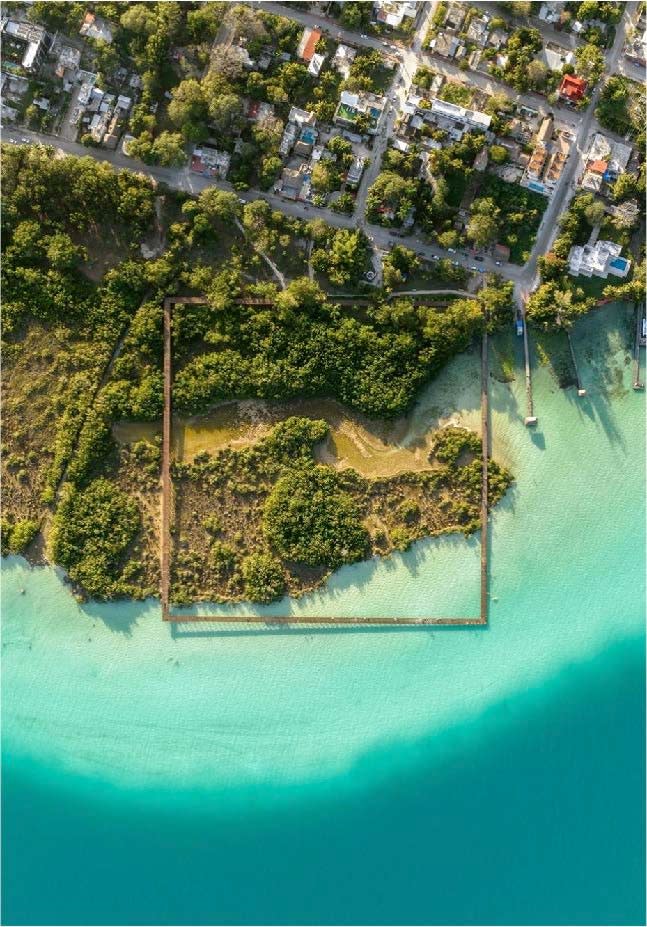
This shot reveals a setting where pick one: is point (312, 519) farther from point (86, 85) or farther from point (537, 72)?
point (537, 72)

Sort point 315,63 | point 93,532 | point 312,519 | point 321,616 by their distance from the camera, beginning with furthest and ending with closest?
point 321,616
point 312,519
point 93,532
point 315,63

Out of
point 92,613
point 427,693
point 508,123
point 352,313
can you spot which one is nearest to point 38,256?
point 352,313

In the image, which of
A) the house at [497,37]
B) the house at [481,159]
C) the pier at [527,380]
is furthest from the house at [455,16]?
the pier at [527,380]

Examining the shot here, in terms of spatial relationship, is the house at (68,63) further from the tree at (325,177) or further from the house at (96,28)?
the tree at (325,177)

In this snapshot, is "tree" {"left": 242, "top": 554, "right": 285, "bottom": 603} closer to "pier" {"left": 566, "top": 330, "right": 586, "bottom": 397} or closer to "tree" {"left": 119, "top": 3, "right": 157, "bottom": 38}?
"pier" {"left": 566, "top": 330, "right": 586, "bottom": 397}

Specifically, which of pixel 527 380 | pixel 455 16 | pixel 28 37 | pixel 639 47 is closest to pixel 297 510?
pixel 527 380

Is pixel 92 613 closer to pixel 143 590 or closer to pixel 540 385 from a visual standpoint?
pixel 143 590
